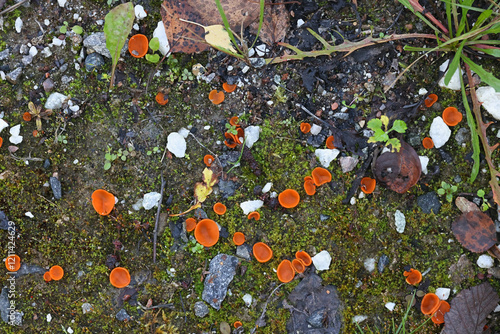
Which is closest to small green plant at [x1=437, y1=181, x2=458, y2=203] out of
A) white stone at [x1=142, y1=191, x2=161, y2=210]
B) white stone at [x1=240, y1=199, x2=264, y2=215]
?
white stone at [x1=240, y1=199, x2=264, y2=215]

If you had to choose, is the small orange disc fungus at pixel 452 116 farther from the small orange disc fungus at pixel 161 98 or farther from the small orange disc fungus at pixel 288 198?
the small orange disc fungus at pixel 161 98

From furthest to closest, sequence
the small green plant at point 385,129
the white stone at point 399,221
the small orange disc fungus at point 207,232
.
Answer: the white stone at point 399,221 < the small orange disc fungus at point 207,232 < the small green plant at point 385,129

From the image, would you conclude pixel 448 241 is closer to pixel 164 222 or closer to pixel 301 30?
pixel 301 30

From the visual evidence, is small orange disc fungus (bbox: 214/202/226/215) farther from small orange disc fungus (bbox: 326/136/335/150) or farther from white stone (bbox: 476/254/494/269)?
white stone (bbox: 476/254/494/269)

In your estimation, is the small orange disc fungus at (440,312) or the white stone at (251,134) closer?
the small orange disc fungus at (440,312)

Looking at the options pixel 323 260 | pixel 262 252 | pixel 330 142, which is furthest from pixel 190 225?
pixel 330 142

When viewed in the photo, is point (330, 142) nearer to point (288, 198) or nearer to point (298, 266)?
point (288, 198)

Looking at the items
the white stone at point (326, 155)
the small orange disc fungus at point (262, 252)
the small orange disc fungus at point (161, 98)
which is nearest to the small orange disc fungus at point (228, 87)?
the small orange disc fungus at point (161, 98)
